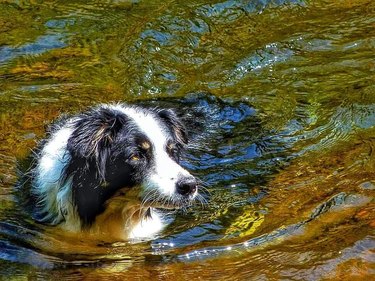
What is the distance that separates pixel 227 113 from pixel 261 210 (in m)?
1.73

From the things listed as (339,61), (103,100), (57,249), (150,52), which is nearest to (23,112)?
(103,100)

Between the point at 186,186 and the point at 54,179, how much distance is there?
114 cm

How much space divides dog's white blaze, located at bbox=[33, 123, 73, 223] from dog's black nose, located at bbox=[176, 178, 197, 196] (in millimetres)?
821

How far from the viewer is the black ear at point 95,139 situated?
17.6 feet

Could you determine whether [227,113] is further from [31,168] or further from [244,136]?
[31,168]

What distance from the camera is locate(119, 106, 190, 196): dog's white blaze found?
17.8ft

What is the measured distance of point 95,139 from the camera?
5348mm

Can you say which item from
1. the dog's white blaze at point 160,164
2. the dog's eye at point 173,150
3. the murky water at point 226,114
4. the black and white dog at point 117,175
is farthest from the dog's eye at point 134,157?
the murky water at point 226,114

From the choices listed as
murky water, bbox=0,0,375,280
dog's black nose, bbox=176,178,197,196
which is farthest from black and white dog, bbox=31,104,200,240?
murky water, bbox=0,0,375,280

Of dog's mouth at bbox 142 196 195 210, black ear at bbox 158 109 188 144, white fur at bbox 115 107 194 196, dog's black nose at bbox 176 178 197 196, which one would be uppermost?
black ear at bbox 158 109 188 144

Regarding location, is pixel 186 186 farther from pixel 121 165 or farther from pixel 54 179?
pixel 54 179

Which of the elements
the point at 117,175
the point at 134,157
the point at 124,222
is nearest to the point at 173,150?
the point at 134,157

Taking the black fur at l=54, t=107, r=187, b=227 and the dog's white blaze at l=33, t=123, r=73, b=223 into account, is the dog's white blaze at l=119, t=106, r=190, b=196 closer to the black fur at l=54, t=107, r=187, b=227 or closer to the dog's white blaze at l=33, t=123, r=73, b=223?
the black fur at l=54, t=107, r=187, b=227

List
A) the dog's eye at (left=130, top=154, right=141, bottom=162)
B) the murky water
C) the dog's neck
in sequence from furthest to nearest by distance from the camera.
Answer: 1. the dog's neck
2. the dog's eye at (left=130, top=154, right=141, bottom=162)
3. the murky water
